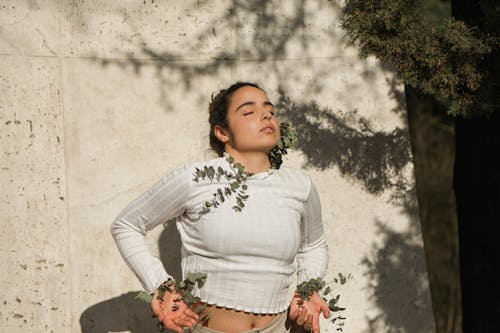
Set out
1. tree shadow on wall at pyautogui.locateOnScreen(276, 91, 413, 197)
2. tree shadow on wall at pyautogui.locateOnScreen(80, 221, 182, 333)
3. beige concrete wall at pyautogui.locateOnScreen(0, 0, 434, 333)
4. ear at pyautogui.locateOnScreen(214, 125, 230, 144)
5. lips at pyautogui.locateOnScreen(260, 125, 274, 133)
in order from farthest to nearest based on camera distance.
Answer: tree shadow on wall at pyautogui.locateOnScreen(276, 91, 413, 197) → tree shadow on wall at pyautogui.locateOnScreen(80, 221, 182, 333) → beige concrete wall at pyautogui.locateOnScreen(0, 0, 434, 333) → ear at pyautogui.locateOnScreen(214, 125, 230, 144) → lips at pyautogui.locateOnScreen(260, 125, 274, 133)

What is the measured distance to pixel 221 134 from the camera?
10.4ft

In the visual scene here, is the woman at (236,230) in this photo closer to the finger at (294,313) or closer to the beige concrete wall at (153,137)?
the finger at (294,313)

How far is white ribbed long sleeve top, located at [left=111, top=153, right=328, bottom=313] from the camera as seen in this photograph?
2941 millimetres

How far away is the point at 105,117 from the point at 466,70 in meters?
1.83

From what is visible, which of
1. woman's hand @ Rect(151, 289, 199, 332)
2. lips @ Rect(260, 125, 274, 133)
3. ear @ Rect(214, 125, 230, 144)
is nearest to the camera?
woman's hand @ Rect(151, 289, 199, 332)

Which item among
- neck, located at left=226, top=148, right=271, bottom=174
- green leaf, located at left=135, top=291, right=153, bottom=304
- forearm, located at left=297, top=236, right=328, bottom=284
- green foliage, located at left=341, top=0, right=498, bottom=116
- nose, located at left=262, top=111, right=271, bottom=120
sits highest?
green foliage, located at left=341, top=0, right=498, bottom=116

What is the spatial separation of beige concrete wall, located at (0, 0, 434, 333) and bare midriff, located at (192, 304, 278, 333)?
1057mm

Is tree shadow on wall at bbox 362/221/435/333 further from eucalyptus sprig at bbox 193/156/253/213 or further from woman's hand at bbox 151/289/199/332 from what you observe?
Result: woman's hand at bbox 151/289/199/332

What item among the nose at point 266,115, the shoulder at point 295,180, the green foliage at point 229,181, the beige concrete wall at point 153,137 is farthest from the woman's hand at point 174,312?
the beige concrete wall at point 153,137

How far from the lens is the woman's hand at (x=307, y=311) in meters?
3.08

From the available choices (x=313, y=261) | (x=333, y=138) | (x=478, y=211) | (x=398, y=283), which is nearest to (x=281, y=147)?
(x=313, y=261)

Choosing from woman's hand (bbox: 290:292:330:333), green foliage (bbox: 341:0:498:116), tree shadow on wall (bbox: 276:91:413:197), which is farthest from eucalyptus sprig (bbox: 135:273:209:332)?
tree shadow on wall (bbox: 276:91:413:197)

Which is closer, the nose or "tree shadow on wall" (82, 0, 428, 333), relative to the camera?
the nose

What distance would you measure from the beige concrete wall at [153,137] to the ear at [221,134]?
834 millimetres
